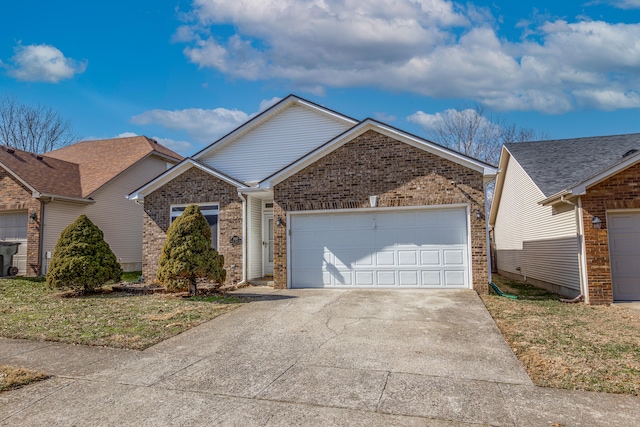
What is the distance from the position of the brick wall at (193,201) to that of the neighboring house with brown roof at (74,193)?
480cm

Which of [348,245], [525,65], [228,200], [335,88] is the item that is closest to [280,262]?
[348,245]

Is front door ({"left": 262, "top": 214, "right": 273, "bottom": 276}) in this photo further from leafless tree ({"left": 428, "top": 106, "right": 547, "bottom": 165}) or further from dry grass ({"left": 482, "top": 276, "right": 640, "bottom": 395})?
leafless tree ({"left": 428, "top": 106, "right": 547, "bottom": 165})

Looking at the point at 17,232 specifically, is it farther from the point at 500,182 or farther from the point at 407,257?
the point at 500,182

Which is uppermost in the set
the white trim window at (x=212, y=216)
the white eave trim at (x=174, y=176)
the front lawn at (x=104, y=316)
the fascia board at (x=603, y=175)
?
the white eave trim at (x=174, y=176)

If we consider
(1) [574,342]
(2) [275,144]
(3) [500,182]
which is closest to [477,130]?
→ (3) [500,182]

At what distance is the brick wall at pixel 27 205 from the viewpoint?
15305mm

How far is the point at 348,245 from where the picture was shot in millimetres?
11672

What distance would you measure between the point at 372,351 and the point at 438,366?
1002 millimetres

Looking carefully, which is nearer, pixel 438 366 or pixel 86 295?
pixel 438 366

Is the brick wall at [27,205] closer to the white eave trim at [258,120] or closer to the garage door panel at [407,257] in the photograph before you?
the white eave trim at [258,120]

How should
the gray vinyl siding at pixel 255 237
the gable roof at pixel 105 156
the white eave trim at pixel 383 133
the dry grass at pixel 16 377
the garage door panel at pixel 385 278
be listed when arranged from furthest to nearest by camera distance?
the gable roof at pixel 105 156 → the gray vinyl siding at pixel 255 237 → the garage door panel at pixel 385 278 → the white eave trim at pixel 383 133 → the dry grass at pixel 16 377

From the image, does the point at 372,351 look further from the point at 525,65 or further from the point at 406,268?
the point at 525,65

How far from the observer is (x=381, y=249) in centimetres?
1143

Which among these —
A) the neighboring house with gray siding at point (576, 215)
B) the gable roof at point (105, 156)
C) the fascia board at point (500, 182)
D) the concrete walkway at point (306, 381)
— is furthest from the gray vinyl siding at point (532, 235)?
the gable roof at point (105, 156)
